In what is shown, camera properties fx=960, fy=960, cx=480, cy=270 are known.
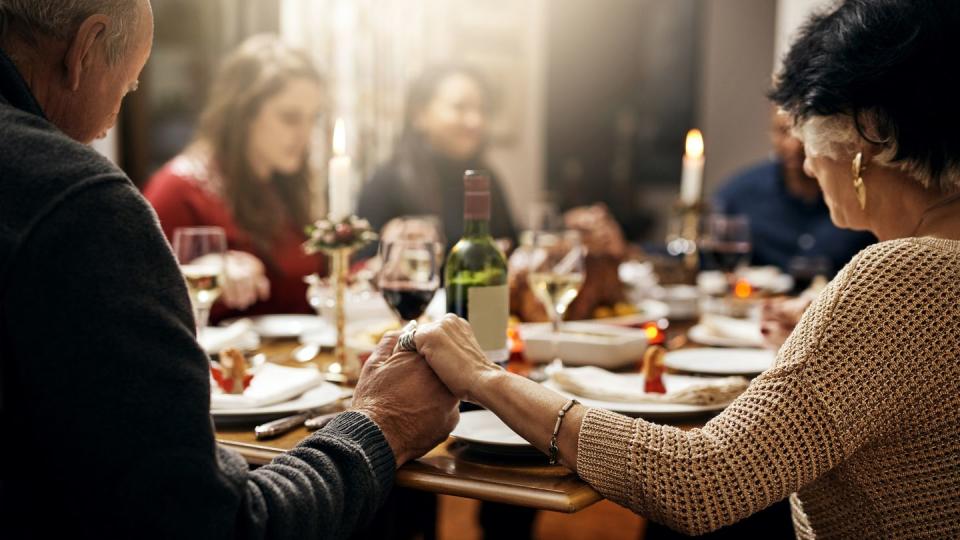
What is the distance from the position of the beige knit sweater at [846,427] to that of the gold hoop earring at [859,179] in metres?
0.16

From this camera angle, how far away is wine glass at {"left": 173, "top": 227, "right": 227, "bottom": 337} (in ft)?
5.52

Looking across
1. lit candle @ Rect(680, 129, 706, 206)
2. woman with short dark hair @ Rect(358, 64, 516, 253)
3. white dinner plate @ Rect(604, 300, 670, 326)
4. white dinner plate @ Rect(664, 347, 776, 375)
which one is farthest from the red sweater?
white dinner plate @ Rect(664, 347, 776, 375)

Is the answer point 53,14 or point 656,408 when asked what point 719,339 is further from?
point 53,14

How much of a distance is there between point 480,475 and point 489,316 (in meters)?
0.32

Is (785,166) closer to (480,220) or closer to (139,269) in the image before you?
(480,220)

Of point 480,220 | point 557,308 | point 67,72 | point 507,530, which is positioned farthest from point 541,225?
point 67,72

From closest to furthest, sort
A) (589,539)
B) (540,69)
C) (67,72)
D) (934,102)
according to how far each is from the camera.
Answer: (67,72), (934,102), (589,539), (540,69)

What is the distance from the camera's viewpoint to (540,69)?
5.86 meters

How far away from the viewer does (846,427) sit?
1.01 metres

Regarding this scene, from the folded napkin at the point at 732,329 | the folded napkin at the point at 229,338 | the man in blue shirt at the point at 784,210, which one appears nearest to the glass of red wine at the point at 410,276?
the folded napkin at the point at 229,338

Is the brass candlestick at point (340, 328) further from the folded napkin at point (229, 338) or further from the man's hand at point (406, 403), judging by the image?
the man's hand at point (406, 403)

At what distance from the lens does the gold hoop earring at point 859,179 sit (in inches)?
47.8

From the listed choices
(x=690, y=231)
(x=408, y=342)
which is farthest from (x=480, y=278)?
(x=690, y=231)

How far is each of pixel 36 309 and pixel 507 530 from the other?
2.11 meters
